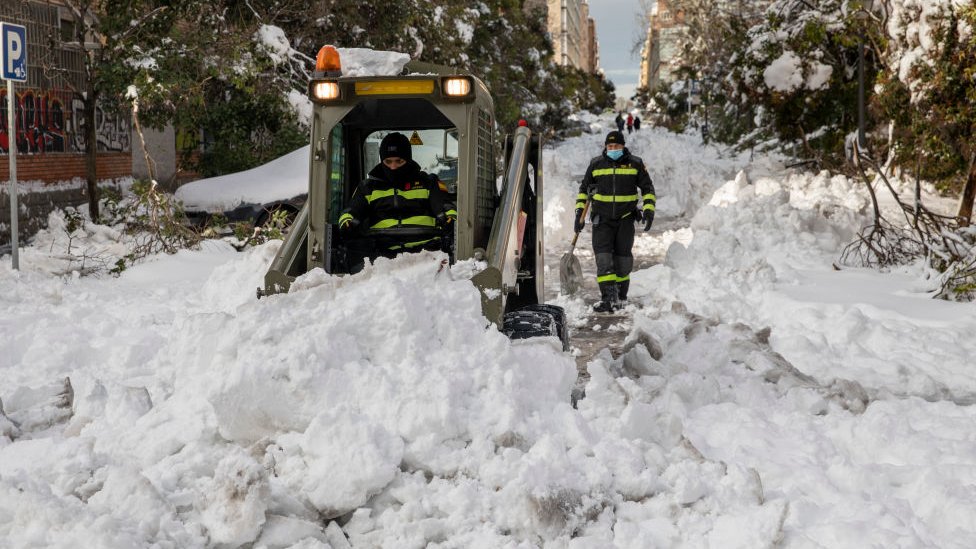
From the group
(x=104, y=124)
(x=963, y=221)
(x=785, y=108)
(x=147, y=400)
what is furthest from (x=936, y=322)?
(x=104, y=124)

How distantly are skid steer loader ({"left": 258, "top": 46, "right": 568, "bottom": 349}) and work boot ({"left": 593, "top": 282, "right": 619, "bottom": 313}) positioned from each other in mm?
2309

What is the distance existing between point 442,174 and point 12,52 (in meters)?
5.88

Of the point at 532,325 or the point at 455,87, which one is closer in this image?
the point at 455,87

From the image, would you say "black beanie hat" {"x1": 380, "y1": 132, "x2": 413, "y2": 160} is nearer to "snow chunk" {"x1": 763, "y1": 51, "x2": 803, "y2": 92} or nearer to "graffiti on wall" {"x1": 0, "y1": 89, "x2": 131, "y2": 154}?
"graffiti on wall" {"x1": 0, "y1": 89, "x2": 131, "y2": 154}

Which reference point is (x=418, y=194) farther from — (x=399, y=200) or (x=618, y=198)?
(x=618, y=198)

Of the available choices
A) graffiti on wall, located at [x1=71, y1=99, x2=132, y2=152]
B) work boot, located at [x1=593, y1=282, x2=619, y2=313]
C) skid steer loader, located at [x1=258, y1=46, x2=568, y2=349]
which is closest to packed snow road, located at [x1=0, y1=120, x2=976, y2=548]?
skid steer loader, located at [x1=258, y1=46, x2=568, y2=349]

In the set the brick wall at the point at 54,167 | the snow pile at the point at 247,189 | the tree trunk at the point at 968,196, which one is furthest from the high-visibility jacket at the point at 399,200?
the brick wall at the point at 54,167

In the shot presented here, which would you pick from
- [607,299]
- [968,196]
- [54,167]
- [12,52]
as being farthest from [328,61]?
[54,167]

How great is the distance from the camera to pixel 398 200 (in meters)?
5.68

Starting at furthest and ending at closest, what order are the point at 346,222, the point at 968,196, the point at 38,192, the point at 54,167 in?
the point at 54,167 < the point at 38,192 < the point at 968,196 < the point at 346,222

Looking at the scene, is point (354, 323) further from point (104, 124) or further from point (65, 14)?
point (104, 124)

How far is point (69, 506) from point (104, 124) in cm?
1467

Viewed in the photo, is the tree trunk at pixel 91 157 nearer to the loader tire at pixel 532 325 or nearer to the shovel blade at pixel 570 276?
the shovel blade at pixel 570 276

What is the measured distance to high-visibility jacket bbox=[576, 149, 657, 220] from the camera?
9.41m
